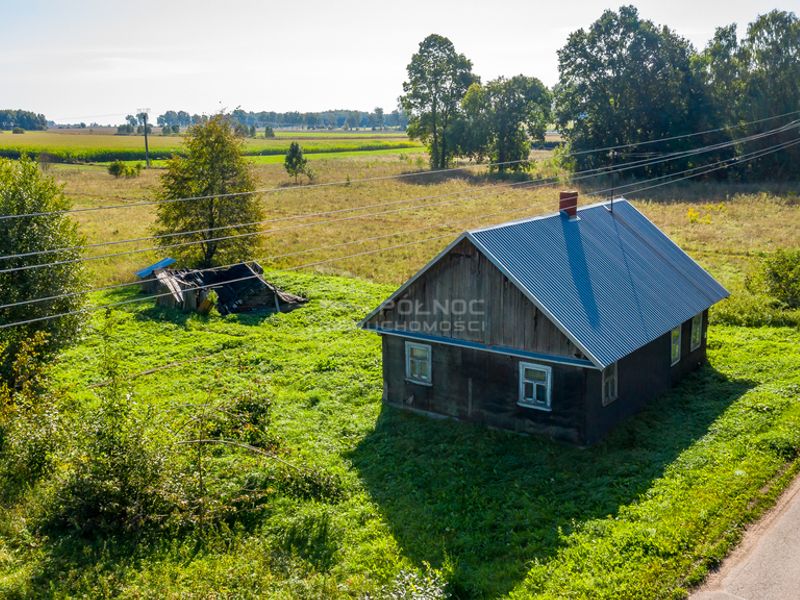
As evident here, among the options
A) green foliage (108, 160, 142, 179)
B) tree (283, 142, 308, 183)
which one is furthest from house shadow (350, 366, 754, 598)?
green foliage (108, 160, 142, 179)

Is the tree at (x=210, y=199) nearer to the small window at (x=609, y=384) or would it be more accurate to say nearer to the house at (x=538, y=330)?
the house at (x=538, y=330)

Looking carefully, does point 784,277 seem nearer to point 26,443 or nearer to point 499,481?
point 499,481

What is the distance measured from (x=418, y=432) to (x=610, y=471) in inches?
214

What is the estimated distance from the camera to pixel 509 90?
283ft

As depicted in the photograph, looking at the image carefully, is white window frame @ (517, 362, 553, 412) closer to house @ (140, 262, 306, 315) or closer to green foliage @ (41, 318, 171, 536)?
green foliage @ (41, 318, 171, 536)

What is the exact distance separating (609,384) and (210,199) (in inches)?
1000

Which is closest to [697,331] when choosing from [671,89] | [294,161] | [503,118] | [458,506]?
[458,506]

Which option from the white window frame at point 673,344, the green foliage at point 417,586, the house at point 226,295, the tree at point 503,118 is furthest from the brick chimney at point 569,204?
the tree at point 503,118

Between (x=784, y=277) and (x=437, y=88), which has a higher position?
(x=437, y=88)

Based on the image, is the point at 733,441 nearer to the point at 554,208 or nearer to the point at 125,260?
the point at 125,260

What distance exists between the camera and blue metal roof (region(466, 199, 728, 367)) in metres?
18.3

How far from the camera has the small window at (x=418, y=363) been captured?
20.5 m

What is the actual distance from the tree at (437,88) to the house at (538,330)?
71235 millimetres

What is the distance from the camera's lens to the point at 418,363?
20.9 metres
